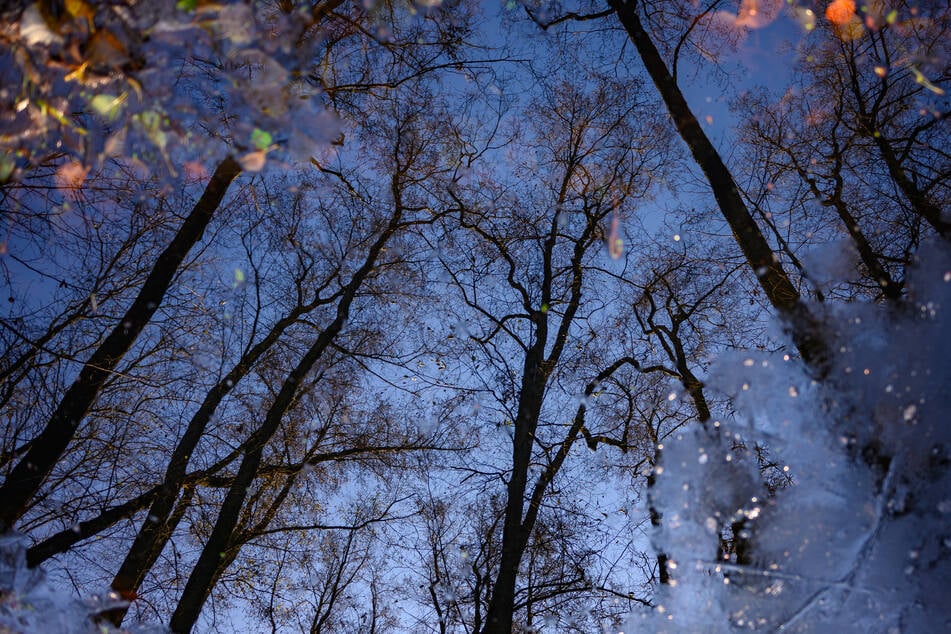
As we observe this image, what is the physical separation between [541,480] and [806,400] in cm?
611

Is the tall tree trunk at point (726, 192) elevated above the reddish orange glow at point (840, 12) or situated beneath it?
situated beneath

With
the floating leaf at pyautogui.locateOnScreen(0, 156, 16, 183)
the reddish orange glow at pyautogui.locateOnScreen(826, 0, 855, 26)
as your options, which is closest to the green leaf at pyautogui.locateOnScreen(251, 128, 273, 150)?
the floating leaf at pyautogui.locateOnScreen(0, 156, 16, 183)

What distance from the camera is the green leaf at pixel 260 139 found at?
2.32 meters

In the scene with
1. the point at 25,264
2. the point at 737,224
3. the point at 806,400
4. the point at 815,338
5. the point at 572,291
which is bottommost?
the point at 806,400

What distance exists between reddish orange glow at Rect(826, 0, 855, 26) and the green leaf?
20.4ft

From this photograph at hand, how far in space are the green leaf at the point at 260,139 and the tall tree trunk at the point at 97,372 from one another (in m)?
2.31

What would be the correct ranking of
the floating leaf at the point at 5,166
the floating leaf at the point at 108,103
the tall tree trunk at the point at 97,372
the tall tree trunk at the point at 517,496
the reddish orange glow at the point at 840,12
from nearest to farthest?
1. the floating leaf at the point at 108,103
2. the floating leaf at the point at 5,166
3. the tall tree trunk at the point at 97,372
4. the reddish orange glow at the point at 840,12
5. the tall tree trunk at the point at 517,496

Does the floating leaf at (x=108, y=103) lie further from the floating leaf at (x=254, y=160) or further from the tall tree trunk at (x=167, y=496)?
the tall tree trunk at (x=167, y=496)

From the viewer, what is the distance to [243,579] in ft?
28.1

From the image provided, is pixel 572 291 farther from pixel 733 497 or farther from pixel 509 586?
pixel 733 497

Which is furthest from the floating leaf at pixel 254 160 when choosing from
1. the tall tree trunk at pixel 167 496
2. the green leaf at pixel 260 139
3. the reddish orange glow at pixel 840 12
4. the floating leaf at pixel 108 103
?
the reddish orange glow at pixel 840 12

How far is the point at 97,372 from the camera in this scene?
15.6ft

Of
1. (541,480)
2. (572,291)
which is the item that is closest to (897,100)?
(572,291)

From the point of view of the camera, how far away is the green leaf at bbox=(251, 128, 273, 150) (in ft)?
7.60
